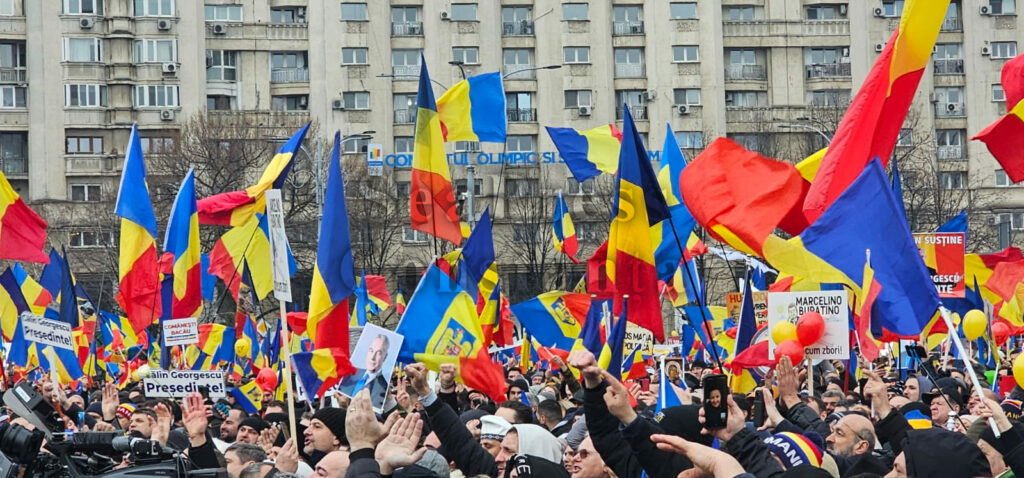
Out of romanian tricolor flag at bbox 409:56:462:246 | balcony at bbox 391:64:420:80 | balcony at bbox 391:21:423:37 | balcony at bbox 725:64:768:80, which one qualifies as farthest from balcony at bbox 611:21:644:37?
romanian tricolor flag at bbox 409:56:462:246

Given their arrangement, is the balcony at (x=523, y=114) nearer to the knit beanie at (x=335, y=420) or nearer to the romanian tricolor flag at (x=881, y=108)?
the romanian tricolor flag at (x=881, y=108)

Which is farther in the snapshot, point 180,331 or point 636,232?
point 180,331

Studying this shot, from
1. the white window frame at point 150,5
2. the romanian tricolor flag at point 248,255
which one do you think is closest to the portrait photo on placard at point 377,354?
the romanian tricolor flag at point 248,255

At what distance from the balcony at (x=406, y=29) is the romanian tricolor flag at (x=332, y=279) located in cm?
5297

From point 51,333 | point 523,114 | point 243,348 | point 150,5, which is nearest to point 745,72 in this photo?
point 523,114

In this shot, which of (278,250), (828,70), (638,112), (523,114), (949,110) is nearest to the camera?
(278,250)

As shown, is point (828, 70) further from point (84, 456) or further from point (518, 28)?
point (84, 456)

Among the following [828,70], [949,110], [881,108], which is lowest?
[881,108]

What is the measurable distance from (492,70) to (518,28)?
133 inches

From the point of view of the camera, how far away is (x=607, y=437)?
8039 mm

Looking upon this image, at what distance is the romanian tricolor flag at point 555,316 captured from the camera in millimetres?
20453

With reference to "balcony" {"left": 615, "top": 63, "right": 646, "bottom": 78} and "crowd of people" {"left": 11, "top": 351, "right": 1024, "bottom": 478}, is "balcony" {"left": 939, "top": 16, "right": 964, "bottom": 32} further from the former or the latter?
→ "crowd of people" {"left": 11, "top": 351, "right": 1024, "bottom": 478}

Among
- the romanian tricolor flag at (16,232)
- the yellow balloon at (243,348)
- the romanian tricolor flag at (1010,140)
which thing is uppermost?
the romanian tricolor flag at (1010,140)

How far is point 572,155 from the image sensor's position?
79.7 ft
